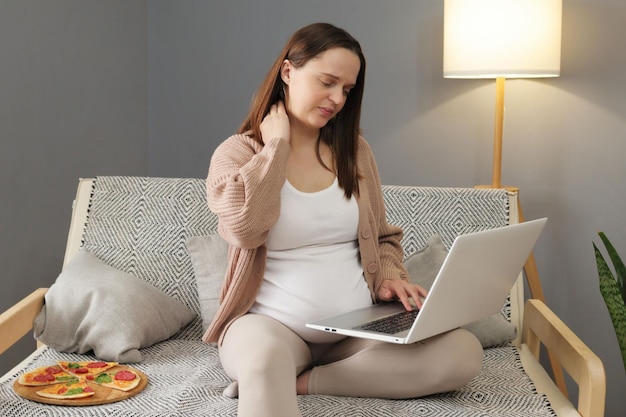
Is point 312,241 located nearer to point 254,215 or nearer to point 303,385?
point 254,215

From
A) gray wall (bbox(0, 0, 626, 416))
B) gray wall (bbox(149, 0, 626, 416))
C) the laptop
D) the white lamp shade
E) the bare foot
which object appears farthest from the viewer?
gray wall (bbox(149, 0, 626, 416))

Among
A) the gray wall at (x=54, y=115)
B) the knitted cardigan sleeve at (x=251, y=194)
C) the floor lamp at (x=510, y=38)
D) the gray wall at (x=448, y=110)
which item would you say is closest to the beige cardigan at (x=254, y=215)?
the knitted cardigan sleeve at (x=251, y=194)

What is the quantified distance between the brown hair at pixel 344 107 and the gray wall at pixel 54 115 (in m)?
1.13

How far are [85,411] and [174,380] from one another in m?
0.26

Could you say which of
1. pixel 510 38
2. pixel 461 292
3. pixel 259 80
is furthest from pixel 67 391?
pixel 259 80

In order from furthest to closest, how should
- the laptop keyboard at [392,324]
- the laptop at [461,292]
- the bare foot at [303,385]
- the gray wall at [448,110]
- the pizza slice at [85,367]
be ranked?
1. the gray wall at [448,110]
2. the pizza slice at [85,367]
3. the bare foot at [303,385]
4. the laptop keyboard at [392,324]
5. the laptop at [461,292]

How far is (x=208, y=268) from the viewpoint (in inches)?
88.8

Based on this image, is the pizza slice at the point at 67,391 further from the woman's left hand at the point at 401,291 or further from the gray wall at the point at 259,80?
the gray wall at the point at 259,80

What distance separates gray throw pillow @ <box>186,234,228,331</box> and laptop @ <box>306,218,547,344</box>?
49 centimetres

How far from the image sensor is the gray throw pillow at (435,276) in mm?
2202

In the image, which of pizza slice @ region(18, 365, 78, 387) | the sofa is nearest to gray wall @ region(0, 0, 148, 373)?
the sofa

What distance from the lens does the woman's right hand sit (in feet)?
6.27

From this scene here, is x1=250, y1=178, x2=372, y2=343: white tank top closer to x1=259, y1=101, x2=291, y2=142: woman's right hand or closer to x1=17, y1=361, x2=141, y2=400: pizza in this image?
x1=259, y1=101, x2=291, y2=142: woman's right hand

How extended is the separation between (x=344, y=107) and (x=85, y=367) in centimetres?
86
